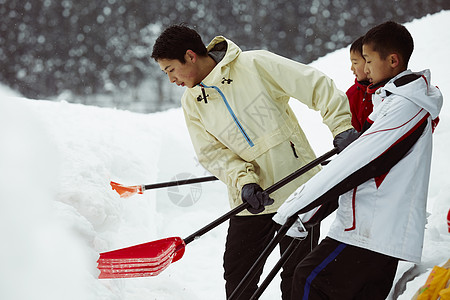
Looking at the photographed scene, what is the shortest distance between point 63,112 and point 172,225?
6.20ft

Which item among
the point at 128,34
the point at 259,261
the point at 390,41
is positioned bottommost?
the point at 259,261

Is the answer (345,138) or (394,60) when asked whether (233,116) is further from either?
(394,60)

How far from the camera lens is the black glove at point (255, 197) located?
6.51ft

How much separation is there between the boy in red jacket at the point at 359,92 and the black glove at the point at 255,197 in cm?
83

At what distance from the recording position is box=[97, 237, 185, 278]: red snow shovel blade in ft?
6.82

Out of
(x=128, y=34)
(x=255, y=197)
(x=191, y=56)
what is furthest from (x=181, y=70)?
(x=128, y=34)

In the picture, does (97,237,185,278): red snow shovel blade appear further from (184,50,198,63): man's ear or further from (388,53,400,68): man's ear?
(388,53,400,68): man's ear

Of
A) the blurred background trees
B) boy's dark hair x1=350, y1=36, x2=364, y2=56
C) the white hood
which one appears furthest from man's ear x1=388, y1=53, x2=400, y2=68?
the blurred background trees

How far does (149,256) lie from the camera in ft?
6.95

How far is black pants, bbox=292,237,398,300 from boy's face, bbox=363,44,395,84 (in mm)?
638

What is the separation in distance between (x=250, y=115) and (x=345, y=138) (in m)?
0.47

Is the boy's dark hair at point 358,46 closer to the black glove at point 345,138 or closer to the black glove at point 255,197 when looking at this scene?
the black glove at point 345,138

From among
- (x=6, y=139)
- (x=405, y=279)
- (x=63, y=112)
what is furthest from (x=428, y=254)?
(x=63, y=112)

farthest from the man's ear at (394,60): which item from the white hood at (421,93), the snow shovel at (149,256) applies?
the snow shovel at (149,256)
